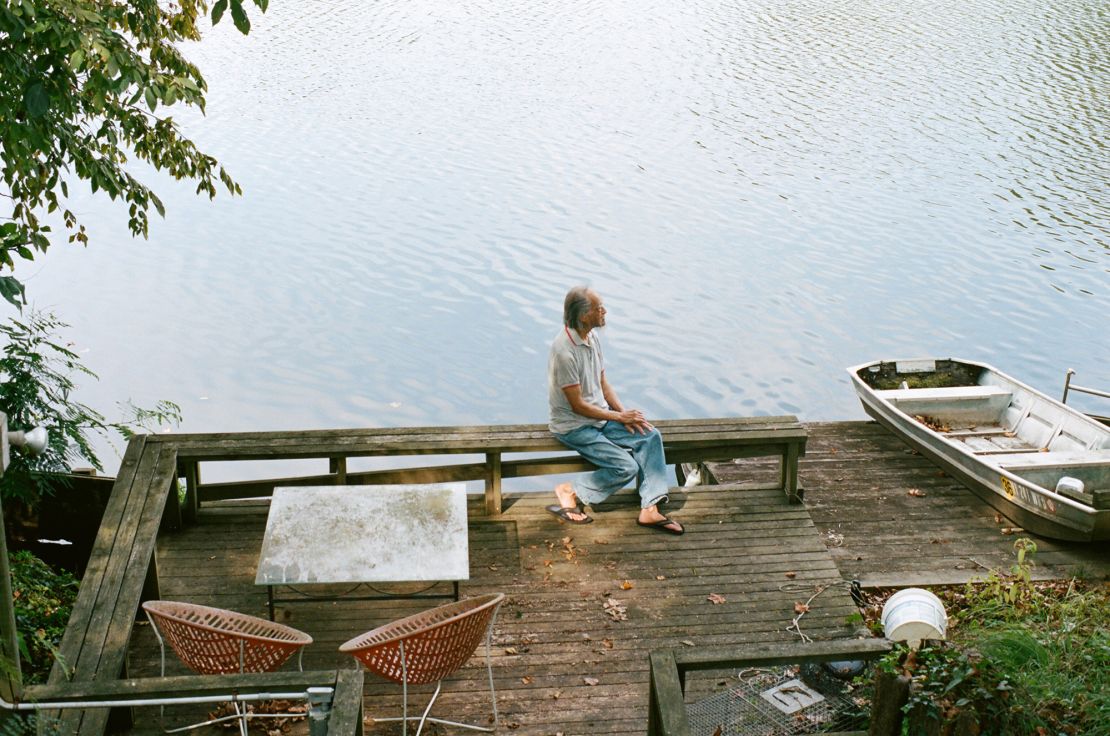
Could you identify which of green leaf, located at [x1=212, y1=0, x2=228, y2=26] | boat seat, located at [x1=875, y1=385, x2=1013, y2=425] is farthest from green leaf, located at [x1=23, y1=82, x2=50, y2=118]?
boat seat, located at [x1=875, y1=385, x2=1013, y2=425]

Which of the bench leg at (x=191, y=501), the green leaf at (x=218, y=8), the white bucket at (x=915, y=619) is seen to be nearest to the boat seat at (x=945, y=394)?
the white bucket at (x=915, y=619)

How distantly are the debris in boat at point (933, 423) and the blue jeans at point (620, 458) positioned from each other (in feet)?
16.4

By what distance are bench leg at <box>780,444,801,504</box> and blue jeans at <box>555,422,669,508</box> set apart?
0.88 m

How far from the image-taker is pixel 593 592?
6777 millimetres

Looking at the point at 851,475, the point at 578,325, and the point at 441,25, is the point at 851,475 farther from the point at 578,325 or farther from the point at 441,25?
the point at 441,25

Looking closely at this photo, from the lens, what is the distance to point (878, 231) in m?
19.4

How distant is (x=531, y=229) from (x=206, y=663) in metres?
14.5

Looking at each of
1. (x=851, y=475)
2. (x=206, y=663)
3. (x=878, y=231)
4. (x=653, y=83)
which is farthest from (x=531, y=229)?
(x=206, y=663)

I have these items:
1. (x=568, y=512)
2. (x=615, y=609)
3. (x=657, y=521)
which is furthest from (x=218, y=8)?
(x=657, y=521)

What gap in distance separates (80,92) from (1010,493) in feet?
24.8

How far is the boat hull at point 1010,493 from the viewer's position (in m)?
9.15

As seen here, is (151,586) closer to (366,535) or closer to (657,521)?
A: (366,535)

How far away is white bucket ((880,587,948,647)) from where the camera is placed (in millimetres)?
5637

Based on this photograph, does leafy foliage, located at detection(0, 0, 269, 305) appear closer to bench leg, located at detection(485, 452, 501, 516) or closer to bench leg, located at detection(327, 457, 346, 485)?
bench leg, located at detection(327, 457, 346, 485)
